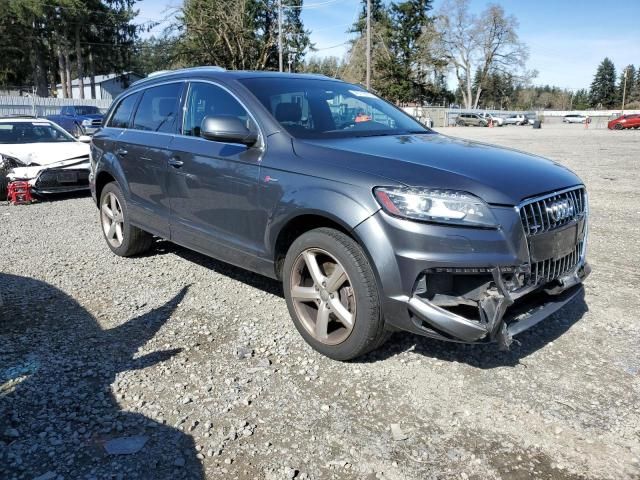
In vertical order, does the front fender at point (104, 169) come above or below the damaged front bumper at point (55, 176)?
above

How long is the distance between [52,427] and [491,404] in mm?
2411

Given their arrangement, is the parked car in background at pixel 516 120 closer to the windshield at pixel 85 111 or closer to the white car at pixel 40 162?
the windshield at pixel 85 111

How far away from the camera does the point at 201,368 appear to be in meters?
3.45

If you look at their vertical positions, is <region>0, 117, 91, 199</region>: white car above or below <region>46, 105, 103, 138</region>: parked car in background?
below

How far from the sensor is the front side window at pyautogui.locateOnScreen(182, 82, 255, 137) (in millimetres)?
4145

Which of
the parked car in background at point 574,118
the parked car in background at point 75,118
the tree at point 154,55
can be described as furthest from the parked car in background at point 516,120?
the parked car in background at point 75,118

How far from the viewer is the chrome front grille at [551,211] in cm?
305

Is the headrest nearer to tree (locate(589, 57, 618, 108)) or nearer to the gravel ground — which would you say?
the gravel ground

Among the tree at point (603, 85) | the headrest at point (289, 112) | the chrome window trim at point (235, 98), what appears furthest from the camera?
the tree at point (603, 85)

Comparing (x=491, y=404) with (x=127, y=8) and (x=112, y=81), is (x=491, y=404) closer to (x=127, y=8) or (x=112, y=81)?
(x=127, y=8)

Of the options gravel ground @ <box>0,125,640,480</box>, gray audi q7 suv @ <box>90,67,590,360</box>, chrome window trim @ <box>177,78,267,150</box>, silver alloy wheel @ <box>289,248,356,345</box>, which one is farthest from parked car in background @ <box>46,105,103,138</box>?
silver alloy wheel @ <box>289,248,356,345</box>

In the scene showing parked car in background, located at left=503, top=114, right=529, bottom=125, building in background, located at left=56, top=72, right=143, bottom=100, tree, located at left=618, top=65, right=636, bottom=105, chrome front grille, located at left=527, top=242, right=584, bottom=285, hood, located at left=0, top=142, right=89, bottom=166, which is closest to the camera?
chrome front grille, located at left=527, top=242, right=584, bottom=285

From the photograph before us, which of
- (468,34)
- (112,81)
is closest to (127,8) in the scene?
(112,81)

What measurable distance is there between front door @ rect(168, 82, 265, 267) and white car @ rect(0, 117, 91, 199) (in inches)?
224
